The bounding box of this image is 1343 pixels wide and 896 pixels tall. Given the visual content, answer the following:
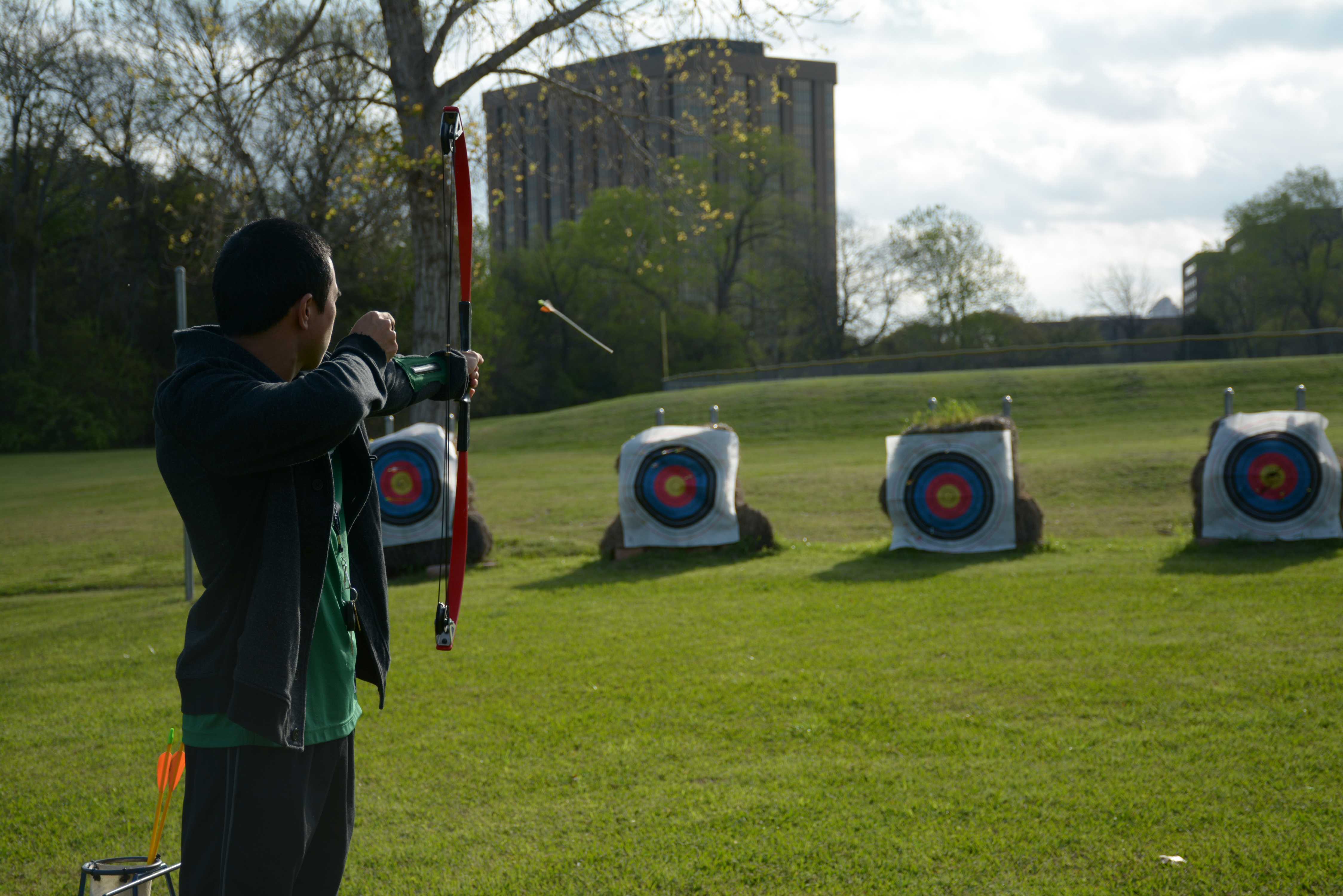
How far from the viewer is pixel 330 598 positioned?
202 centimetres

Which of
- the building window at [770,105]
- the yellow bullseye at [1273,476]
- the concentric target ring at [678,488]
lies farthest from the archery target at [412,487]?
the yellow bullseye at [1273,476]

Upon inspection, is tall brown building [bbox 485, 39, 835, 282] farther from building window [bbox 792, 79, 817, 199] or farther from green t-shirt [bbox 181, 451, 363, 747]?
building window [bbox 792, 79, 817, 199]

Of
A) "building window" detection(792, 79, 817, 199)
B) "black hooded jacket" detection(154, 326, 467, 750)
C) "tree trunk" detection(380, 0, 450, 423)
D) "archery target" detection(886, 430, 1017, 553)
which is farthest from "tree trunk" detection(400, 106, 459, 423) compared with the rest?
"building window" detection(792, 79, 817, 199)

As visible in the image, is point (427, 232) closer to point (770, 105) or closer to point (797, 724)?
point (797, 724)

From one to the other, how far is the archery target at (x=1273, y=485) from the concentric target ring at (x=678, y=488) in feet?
13.5

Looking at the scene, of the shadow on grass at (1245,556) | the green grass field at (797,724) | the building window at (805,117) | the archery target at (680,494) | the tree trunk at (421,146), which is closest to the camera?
the green grass field at (797,724)

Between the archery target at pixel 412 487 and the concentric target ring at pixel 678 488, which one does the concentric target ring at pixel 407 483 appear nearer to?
the archery target at pixel 412 487

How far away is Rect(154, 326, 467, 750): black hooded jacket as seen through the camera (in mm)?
1747

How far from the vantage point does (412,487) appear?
9367 mm

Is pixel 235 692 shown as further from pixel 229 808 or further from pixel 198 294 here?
pixel 198 294

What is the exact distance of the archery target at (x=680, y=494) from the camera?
371 inches

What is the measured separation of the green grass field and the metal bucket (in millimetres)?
753

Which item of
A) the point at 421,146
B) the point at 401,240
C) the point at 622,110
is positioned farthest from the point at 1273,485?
the point at 401,240

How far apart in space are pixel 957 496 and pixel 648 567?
2715mm
